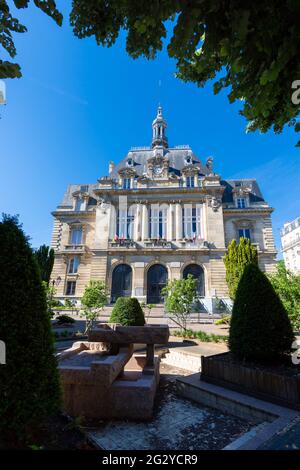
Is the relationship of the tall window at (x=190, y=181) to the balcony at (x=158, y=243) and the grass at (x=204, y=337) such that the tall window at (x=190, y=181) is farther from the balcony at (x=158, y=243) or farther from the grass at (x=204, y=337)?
the grass at (x=204, y=337)

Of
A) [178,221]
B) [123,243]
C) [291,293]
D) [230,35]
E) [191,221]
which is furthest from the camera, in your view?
[191,221]

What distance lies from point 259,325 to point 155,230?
21394 mm

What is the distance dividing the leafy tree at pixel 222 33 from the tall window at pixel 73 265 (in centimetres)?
2534

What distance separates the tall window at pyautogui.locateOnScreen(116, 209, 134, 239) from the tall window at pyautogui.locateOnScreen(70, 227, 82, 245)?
492 cm

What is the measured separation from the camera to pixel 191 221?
2625 centimetres

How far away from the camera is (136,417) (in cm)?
438

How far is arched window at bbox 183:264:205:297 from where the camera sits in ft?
77.9

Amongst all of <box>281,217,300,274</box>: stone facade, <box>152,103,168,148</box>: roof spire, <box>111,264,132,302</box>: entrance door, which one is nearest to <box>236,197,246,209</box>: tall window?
<box>152,103,168,148</box>: roof spire

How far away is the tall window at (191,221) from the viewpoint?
25.9m

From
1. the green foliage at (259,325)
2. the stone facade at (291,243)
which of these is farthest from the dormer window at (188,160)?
the stone facade at (291,243)

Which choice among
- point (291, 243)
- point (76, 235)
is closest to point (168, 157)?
point (76, 235)

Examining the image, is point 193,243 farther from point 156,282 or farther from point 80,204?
point 80,204

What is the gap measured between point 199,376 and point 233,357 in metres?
1.00
